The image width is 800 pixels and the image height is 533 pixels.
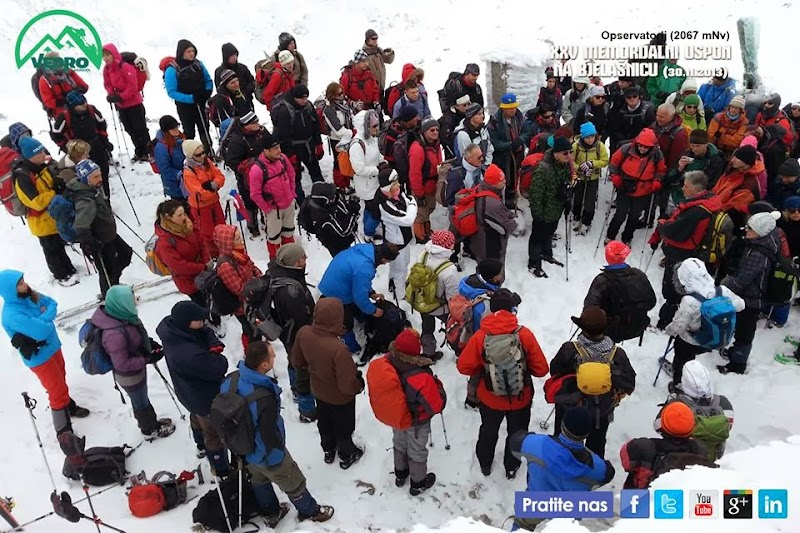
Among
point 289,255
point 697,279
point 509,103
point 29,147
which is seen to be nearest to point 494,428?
point 697,279

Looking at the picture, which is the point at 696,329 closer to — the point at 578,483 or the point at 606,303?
the point at 606,303

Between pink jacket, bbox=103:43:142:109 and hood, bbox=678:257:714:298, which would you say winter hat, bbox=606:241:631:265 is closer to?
hood, bbox=678:257:714:298

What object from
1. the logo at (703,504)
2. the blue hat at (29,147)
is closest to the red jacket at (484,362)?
the logo at (703,504)

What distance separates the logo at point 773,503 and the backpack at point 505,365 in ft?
7.22

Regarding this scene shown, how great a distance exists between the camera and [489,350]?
5.57m

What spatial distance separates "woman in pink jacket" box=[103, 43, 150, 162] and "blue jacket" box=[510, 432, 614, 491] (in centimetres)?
1016

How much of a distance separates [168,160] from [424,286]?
494cm

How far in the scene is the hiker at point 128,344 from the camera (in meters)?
6.29

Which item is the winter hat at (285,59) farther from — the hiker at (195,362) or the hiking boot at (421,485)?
the hiking boot at (421,485)

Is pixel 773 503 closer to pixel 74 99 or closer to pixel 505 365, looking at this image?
pixel 505 365

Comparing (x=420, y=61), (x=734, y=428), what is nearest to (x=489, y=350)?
(x=734, y=428)

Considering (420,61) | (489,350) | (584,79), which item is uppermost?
(420,61)

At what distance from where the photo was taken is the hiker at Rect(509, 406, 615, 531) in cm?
455

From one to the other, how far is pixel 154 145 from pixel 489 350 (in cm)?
663
